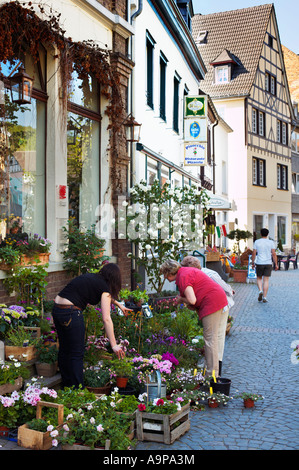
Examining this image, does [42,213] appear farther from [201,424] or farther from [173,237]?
[201,424]

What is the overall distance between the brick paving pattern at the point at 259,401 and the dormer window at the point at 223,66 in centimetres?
2427

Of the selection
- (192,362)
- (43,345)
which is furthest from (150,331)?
(43,345)

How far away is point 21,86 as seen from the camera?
709 centimetres

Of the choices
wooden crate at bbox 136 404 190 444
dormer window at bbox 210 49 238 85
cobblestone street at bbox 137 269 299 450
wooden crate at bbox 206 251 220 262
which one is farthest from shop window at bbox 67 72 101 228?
dormer window at bbox 210 49 238 85

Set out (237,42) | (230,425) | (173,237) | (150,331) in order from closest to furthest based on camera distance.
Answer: (230,425)
(150,331)
(173,237)
(237,42)

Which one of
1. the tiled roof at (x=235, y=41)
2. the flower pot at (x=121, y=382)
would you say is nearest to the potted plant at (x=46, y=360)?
the flower pot at (x=121, y=382)

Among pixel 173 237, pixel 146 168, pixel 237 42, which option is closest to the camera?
pixel 173 237

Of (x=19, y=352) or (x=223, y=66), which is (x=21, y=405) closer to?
(x=19, y=352)

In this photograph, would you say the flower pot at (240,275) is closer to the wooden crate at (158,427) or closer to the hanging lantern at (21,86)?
the hanging lantern at (21,86)

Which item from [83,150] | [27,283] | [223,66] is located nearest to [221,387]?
[27,283]

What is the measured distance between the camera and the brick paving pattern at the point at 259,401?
15.1ft

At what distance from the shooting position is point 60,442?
14.8 ft

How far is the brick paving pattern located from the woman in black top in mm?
946

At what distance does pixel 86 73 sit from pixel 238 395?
573 cm
